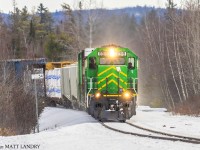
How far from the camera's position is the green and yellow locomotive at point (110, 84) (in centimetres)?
1939

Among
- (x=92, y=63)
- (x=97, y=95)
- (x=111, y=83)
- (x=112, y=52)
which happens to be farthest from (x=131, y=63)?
(x=97, y=95)

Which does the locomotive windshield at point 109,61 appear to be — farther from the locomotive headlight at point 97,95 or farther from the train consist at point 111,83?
the locomotive headlight at point 97,95

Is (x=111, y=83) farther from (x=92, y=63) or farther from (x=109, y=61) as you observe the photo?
(x=92, y=63)

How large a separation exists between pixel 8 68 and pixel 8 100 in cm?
1138

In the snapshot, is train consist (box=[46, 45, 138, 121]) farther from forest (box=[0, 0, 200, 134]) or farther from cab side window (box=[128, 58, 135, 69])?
forest (box=[0, 0, 200, 134])

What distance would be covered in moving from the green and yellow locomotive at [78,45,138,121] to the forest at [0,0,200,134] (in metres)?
4.18

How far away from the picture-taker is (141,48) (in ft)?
237

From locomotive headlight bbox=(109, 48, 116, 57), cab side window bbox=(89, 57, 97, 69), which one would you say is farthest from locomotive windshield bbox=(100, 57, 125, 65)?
cab side window bbox=(89, 57, 97, 69)

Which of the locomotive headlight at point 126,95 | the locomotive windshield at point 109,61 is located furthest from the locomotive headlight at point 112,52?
the locomotive headlight at point 126,95

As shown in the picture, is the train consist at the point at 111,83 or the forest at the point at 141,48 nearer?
the train consist at the point at 111,83

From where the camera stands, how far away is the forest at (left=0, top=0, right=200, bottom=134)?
27872 millimetres

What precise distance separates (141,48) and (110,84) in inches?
2104

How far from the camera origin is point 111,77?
19.5 m

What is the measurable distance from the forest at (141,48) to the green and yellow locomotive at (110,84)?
13.7 ft
